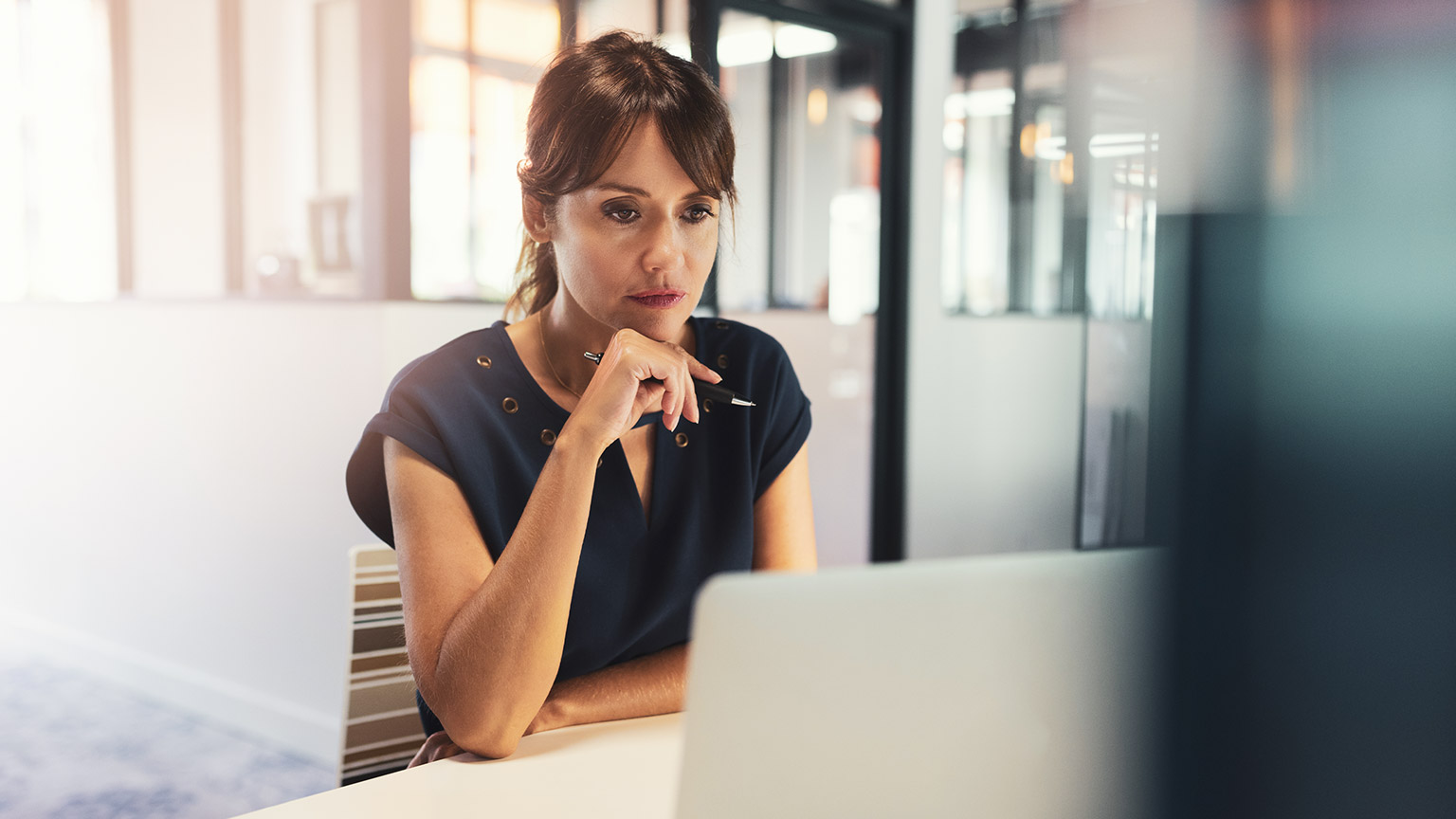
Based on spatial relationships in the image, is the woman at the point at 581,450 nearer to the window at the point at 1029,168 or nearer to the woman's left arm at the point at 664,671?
the woman's left arm at the point at 664,671

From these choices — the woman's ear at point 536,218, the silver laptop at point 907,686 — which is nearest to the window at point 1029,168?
the woman's ear at point 536,218

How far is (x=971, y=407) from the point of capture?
12.5 ft

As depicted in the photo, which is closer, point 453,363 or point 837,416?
point 453,363

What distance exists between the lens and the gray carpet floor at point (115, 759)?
218 centimetres

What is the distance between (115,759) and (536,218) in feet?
6.83

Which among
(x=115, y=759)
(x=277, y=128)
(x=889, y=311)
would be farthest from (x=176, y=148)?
(x=889, y=311)

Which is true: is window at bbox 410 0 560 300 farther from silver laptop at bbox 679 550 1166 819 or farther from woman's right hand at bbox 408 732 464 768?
silver laptop at bbox 679 550 1166 819

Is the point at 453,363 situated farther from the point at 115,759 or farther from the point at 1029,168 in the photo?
the point at 1029,168

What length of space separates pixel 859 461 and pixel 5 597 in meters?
2.51

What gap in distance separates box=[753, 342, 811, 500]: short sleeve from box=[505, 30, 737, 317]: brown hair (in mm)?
273

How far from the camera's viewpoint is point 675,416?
3.49ft

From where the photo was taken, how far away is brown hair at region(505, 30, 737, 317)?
1.04 m

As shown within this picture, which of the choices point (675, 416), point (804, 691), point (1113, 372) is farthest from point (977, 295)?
point (804, 691)

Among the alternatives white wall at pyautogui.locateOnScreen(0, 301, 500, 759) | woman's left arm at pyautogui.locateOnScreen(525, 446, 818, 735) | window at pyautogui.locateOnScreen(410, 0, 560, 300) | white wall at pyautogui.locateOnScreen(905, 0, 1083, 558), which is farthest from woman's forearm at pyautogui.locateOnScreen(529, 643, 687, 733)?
white wall at pyautogui.locateOnScreen(905, 0, 1083, 558)
